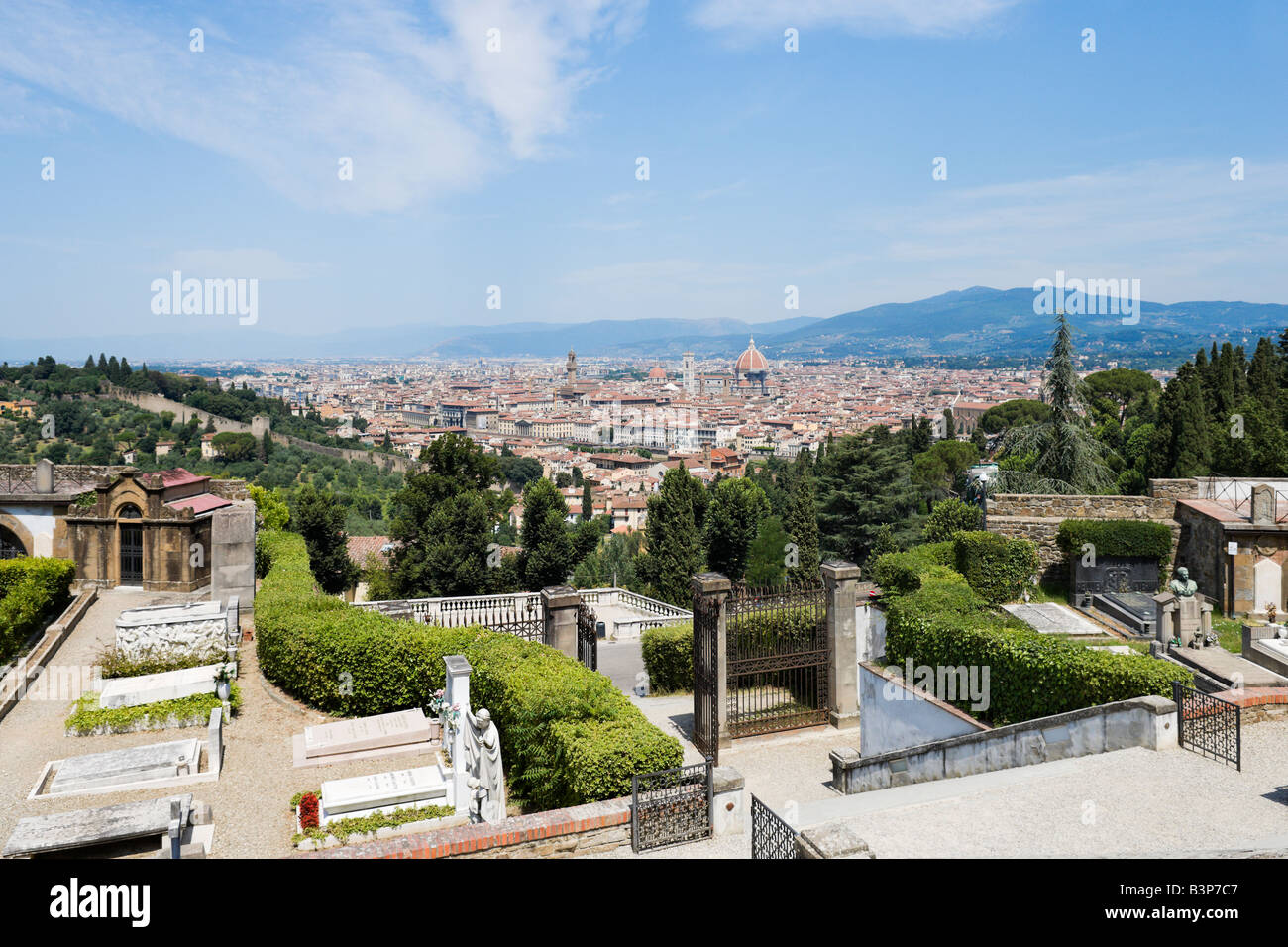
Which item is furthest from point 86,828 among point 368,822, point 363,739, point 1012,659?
point 1012,659

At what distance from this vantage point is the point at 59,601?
1502cm

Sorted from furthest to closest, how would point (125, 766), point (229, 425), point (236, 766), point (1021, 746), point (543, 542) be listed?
1. point (229, 425)
2. point (543, 542)
3. point (236, 766)
4. point (125, 766)
5. point (1021, 746)

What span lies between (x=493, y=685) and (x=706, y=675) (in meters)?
2.62

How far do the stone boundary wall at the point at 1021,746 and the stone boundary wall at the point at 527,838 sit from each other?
3.43 metres

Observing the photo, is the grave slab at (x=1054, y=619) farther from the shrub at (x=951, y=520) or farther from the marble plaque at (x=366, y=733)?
the marble plaque at (x=366, y=733)

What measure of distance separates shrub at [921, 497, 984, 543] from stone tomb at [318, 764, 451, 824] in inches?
502

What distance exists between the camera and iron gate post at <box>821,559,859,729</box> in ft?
35.1

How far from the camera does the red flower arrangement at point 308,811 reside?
23.9 ft

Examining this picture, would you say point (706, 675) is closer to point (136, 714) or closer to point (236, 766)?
point (236, 766)

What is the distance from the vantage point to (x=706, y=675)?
33.0ft

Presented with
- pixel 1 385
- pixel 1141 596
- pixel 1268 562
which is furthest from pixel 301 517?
pixel 1 385

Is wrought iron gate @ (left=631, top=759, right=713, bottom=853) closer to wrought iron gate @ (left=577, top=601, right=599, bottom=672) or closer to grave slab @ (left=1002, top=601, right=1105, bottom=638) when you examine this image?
wrought iron gate @ (left=577, top=601, right=599, bottom=672)
